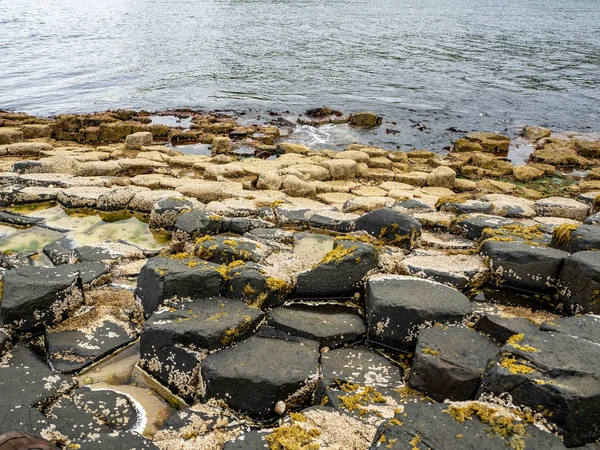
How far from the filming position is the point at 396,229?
208 inches

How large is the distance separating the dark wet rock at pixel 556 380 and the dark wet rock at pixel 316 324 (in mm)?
1214

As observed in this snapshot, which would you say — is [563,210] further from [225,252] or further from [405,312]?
[225,252]

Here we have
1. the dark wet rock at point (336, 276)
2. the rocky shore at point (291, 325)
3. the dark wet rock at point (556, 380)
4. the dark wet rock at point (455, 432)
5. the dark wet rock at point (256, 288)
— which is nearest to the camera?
Result: the dark wet rock at point (455, 432)

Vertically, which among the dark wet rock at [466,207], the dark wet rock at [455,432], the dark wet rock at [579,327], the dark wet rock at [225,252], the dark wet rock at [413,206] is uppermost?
the dark wet rock at [579,327]

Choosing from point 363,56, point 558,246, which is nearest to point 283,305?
point 558,246

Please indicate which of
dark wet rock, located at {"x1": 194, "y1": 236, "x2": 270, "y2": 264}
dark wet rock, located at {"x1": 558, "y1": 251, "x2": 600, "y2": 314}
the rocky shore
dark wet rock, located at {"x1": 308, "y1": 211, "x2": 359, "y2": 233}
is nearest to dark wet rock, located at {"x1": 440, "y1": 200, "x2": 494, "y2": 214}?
the rocky shore

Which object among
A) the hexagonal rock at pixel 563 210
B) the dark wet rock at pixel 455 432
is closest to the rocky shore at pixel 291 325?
the dark wet rock at pixel 455 432

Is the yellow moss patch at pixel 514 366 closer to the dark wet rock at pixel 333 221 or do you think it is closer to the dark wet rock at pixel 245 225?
the dark wet rock at pixel 333 221

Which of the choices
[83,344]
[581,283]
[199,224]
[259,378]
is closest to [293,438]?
[259,378]

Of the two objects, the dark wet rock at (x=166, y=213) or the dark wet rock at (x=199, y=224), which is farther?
the dark wet rock at (x=166, y=213)

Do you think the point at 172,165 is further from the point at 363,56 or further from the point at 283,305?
the point at 363,56

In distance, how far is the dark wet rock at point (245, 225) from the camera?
233 inches

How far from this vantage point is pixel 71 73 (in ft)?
85.9

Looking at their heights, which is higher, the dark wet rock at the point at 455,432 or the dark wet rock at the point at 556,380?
the dark wet rock at the point at 556,380
